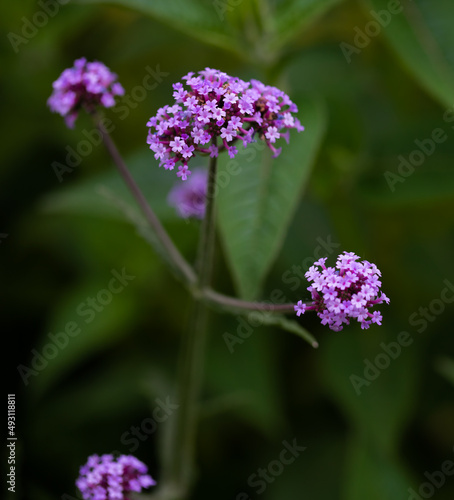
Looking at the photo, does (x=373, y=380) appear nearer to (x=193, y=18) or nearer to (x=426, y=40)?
(x=426, y=40)

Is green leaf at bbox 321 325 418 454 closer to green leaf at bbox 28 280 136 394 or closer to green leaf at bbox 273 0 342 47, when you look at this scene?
green leaf at bbox 28 280 136 394

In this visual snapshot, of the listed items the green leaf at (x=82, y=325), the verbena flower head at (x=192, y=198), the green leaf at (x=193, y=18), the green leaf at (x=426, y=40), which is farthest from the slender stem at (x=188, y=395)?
the green leaf at (x=426, y=40)

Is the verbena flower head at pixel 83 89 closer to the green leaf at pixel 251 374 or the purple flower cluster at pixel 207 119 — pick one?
the purple flower cluster at pixel 207 119

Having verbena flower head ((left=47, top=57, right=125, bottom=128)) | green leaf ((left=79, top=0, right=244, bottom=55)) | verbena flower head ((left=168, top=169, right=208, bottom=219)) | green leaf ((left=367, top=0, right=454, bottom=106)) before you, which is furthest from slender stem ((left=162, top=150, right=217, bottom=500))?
green leaf ((left=367, top=0, right=454, bottom=106))

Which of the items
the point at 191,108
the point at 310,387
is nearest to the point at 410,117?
the point at 310,387

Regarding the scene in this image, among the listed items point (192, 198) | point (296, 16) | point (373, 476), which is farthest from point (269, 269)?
point (296, 16)

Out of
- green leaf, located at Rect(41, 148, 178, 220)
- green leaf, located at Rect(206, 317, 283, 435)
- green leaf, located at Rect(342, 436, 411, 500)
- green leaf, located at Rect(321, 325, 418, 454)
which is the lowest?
green leaf, located at Rect(342, 436, 411, 500)

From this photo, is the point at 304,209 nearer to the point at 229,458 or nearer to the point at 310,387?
the point at 310,387
